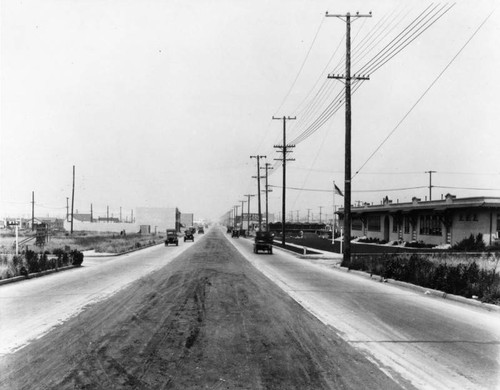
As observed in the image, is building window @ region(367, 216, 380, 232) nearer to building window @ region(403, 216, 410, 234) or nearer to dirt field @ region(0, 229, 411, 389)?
building window @ region(403, 216, 410, 234)

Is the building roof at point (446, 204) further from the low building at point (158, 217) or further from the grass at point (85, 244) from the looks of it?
the low building at point (158, 217)

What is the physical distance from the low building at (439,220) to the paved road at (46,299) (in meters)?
30.9

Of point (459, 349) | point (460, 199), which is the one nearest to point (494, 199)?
point (460, 199)

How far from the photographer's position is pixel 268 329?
8.55m

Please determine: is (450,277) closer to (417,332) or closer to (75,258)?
(417,332)

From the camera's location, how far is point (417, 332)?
8547 mm

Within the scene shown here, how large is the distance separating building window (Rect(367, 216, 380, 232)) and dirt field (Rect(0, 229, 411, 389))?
5149cm

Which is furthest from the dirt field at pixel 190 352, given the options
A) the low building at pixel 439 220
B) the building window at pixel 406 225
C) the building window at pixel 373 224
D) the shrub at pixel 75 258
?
the building window at pixel 373 224

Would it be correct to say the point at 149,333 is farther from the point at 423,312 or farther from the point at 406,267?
the point at 406,267

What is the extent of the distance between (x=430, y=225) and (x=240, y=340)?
4178 cm

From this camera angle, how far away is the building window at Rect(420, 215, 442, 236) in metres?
43.9

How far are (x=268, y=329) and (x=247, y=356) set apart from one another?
190 centimetres

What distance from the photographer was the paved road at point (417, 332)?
6.07 metres

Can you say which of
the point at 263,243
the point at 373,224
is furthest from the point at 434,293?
the point at 373,224
